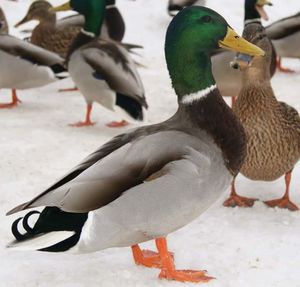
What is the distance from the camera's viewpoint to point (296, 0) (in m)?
12.2

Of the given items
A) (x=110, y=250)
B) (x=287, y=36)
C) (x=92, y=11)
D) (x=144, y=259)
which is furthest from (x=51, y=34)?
(x=144, y=259)

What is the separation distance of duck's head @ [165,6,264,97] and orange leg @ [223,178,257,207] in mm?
1247

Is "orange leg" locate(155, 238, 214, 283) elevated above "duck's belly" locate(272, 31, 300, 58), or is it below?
above

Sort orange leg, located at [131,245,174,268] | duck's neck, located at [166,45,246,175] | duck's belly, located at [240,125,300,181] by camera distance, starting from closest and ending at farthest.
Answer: duck's neck, located at [166,45,246,175]
orange leg, located at [131,245,174,268]
duck's belly, located at [240,125,300,181]

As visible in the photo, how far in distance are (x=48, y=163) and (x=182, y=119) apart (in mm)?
2341

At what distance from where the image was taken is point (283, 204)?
4465 mm

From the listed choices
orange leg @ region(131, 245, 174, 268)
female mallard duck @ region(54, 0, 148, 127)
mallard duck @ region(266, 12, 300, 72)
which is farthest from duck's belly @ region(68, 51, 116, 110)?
mallard duck @ region(266, 12, 300, 72)

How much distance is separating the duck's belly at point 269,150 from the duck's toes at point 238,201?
0.35m

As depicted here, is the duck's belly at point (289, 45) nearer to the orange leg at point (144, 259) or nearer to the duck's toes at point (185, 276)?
the orange leg at point (144, 259)

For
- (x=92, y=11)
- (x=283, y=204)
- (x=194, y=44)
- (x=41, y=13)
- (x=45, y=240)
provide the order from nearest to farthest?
(x=45, y=240)
(x=194, y=44)
(x=283, y=204)
(x=92, y=11)
(x=41, y=13)

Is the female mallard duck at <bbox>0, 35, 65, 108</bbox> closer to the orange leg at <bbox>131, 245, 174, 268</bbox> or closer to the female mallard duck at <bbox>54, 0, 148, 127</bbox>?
the female mallard duck at <bbox>54, 0, 148, 127</bbox>

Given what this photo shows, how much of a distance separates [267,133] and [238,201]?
60 cm

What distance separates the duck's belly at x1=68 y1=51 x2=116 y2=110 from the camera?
6289 mm

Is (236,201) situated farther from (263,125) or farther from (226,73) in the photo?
(226,73)
